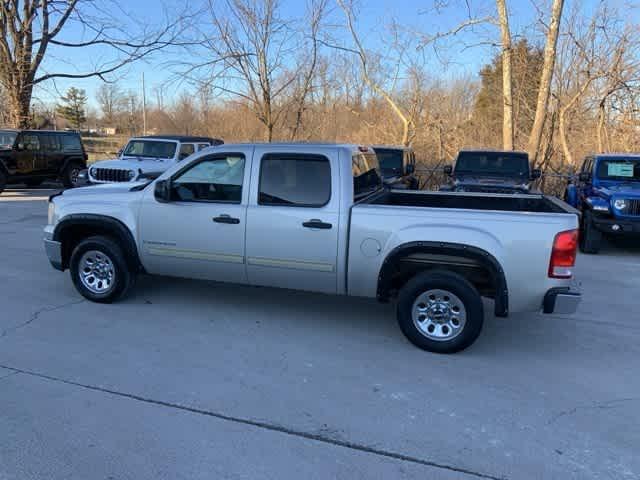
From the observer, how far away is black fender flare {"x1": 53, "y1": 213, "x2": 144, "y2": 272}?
5378 mm

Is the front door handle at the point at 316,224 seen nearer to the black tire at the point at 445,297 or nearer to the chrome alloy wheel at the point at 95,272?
the black tire at the point at 445,297

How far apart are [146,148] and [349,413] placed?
1176 cm

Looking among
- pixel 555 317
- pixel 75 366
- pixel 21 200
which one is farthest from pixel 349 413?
pixel 21 200

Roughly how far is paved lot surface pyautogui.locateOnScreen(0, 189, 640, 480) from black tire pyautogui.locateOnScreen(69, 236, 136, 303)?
0.57 feet

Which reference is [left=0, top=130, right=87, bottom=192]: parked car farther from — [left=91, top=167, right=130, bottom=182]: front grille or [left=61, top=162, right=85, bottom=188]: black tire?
[left=91, top=167, right=130, bottom=182]: front grille

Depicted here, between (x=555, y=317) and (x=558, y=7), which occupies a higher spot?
(x=558, y=7)

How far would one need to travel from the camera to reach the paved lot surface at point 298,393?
9.52 feet

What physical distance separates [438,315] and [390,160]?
9.16 meters

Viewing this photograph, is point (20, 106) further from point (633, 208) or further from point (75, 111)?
point (75, 111)

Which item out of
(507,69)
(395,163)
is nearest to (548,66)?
(507,69)

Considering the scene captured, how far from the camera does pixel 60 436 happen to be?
3.07m

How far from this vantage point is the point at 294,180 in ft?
15.9

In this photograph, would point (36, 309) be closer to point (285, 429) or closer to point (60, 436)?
point (60, 436)

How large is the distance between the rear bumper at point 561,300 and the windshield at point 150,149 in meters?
11.2
